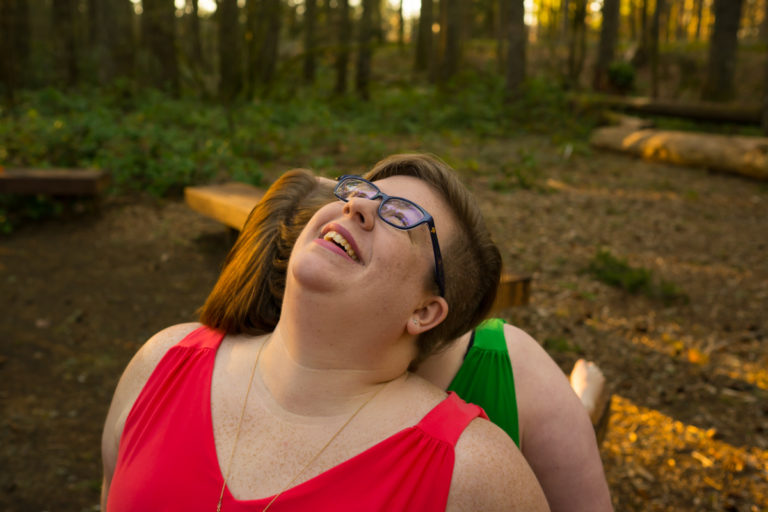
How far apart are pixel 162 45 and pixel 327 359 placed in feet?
42.7

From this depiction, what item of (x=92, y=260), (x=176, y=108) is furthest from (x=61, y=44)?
(x=92, y=260)

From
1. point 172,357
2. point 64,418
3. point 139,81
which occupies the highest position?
point 139,81

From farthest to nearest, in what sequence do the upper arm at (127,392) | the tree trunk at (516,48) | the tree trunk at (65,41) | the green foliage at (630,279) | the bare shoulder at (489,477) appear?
the tree trunk at (65,41)
the tree trunk at (516,48)
the green foliage at (630,279)
the upper arm at (127,392)
the bare shoulder at (489,477)

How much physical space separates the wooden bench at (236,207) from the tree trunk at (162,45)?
26.1 ft

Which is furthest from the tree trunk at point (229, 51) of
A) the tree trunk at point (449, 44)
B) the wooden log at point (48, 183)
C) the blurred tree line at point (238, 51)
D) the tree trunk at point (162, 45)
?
the tree trunk at point (449, 44)

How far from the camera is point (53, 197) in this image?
6.06 m

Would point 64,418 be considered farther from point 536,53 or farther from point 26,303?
point 536,53

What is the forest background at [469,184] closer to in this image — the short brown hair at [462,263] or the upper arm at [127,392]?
the upper arm at [127,392]

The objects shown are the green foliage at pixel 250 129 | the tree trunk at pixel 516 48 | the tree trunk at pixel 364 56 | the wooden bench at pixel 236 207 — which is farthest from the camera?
the tree trunk at pixel 364 56

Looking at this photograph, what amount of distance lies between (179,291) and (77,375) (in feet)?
4.14

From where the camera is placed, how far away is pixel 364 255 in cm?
143

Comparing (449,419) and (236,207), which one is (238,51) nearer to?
(236,207)

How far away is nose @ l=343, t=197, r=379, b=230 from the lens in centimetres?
146

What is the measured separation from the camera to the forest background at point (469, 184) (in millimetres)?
3299
